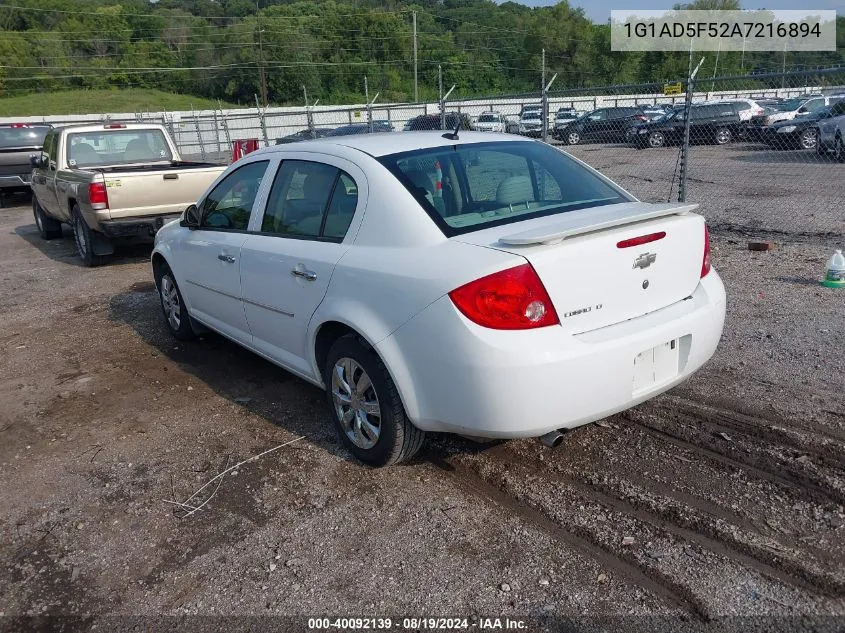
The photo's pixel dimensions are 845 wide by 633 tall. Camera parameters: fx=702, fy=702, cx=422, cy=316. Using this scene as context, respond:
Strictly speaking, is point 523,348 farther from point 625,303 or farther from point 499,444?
point 499,444

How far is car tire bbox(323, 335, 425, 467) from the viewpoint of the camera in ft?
11.2

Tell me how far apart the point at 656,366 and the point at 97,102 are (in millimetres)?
72870

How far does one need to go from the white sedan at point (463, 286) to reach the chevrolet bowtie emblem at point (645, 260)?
1 centimetres

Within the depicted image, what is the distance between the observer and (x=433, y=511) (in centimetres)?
330

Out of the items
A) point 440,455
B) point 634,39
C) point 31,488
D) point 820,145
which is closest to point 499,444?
point 440,455

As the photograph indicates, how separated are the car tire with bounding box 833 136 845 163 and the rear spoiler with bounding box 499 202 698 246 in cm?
1444

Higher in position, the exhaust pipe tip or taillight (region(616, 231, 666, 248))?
taillight (region(616, 231, 666, 248))

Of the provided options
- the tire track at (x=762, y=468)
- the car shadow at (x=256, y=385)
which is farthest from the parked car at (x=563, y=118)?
the tire track at (x=762, y=468)

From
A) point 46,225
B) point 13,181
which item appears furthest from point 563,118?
point 46,225

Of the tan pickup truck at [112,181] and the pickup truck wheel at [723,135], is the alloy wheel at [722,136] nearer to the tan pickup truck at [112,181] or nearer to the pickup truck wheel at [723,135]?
the pickup truck wheel at [723,135]

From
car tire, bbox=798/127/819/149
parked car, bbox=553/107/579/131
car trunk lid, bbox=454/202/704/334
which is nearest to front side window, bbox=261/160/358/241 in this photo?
car trunk lid, bbox=454/202/704/334

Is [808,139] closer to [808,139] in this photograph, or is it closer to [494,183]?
[808,139]

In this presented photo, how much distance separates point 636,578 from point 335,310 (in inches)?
72.6

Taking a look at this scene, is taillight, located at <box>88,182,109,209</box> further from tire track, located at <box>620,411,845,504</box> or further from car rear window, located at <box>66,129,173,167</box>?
tire track, located at <box>620,411,845,504</box>
